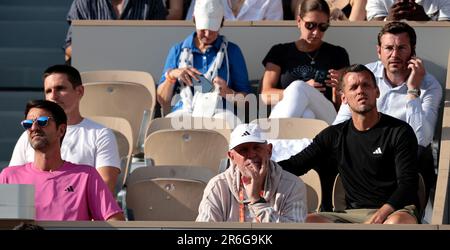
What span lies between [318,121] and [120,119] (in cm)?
137

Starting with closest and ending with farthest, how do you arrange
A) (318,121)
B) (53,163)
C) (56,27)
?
(53,163) → (318,121) → (56,27)

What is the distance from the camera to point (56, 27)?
44.4 ft

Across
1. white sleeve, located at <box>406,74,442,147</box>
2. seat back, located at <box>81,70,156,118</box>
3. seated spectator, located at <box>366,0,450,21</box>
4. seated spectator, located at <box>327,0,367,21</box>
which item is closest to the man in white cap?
white sleeve, located at <box>406,74,442,147</box>

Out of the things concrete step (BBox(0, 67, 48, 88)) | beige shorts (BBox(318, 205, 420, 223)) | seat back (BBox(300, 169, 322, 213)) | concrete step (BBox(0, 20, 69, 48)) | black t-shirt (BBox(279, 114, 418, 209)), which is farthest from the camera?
concrete step (BBox(0, 20, 69, 48))

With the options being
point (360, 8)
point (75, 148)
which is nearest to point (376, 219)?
point (75, 148)

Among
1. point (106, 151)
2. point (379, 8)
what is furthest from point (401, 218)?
point (379, 8)

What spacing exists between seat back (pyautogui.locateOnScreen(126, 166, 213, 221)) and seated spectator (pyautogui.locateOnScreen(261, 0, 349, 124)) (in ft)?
5.82

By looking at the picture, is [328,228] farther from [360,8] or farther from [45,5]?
[45,5]

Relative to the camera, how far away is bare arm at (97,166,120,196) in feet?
30.3

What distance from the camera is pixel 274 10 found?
12.6 m

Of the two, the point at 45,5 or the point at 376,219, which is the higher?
the point at 45,5

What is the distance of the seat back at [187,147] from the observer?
395 inches

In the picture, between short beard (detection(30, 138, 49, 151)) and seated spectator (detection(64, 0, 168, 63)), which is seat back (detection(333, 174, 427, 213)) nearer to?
short beard (detection(30, 138, 49, 151))

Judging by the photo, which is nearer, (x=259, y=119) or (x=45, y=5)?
(x=259, y=119)
